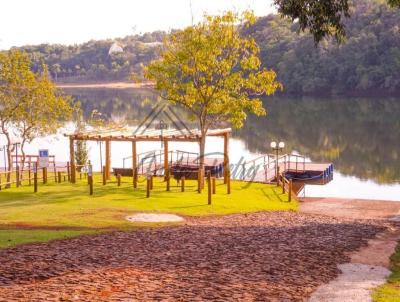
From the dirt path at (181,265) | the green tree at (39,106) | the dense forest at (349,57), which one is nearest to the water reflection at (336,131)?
the dense forest at (349,57)

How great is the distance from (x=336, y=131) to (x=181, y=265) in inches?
2726

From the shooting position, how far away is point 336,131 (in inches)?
3159

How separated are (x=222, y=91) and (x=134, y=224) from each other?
14.5m

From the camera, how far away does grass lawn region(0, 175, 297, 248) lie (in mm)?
20312

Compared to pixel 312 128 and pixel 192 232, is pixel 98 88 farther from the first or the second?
pixel 192 232

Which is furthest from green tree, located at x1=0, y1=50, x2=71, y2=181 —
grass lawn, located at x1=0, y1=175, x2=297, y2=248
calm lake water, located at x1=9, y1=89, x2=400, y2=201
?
calm lake water, located at x1=9, y1=89, x2=400, y2=201

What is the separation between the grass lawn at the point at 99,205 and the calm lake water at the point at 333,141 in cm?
1269

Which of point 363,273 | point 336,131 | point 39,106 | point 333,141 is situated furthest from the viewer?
point 336,131

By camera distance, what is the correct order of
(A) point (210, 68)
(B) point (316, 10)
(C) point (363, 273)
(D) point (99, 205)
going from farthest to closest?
(A) point (210, 68), (D) point (99, 205), (B) point (316, 10), (C) point (363, 273)

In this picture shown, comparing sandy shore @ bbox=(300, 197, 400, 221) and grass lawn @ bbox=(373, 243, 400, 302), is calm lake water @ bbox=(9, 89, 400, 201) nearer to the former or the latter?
sandy shore @ bbox=(300, 197, 400, 221)

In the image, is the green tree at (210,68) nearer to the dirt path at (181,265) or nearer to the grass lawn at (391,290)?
the dirt path at (181,265)

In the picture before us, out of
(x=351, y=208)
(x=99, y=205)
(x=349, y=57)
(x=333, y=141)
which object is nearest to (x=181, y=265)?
(x=99, y=205)

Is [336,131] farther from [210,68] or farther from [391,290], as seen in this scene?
[391,290]

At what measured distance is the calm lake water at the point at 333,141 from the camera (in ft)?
165
